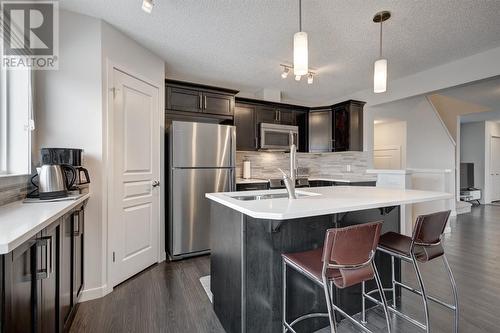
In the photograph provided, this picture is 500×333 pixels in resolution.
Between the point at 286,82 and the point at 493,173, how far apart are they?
7.62 metres

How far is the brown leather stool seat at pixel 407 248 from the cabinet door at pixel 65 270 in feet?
6.91

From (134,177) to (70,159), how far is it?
71 cm

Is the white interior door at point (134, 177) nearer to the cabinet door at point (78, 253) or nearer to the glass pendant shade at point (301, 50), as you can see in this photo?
the cabinet door at point (78, 253)

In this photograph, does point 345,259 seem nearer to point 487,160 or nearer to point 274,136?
point 274,136

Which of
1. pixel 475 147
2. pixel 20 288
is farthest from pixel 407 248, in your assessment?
pixel 475 147

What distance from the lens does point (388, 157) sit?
6035 millimetres

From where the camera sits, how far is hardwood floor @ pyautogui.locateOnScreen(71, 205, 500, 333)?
171cm

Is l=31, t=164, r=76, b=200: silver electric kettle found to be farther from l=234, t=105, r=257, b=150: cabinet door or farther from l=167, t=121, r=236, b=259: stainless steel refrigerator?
l=234, t=105, r=257, b=150: cabinet door

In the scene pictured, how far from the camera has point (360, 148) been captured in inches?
168

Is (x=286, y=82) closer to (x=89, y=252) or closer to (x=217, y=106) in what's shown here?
(x=217, y=106)

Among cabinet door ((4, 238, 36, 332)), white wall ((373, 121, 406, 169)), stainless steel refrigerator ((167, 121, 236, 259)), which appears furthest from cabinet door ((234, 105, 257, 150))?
white wall ((373, 121, 406, 169))

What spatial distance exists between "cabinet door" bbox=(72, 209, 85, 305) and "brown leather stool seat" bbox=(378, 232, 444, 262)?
7.35ft

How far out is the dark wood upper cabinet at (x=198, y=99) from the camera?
314 centimetres

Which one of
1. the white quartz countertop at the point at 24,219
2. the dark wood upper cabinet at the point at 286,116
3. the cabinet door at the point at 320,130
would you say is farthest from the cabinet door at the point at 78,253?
the cabinet door at the point at 320,130
